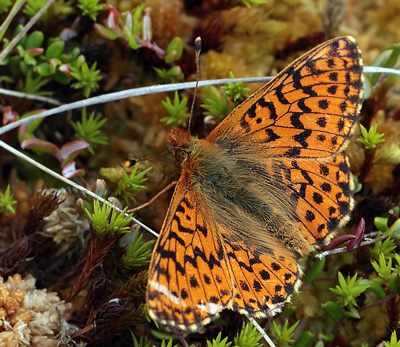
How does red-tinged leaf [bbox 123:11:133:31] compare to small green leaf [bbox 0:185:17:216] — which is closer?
small green leaf [bbox 0:185:17:216]

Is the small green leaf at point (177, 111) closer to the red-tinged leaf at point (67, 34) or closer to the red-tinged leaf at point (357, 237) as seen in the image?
the red-tinged leaf at point (67, 34)

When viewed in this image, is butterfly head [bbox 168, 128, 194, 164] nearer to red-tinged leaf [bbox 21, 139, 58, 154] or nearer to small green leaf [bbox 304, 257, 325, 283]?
red-tinged leaf [bbox 21, 139, 58, 154]

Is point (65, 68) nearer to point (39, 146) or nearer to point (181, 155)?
point (39, 146)

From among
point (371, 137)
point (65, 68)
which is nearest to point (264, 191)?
point (371, 137)

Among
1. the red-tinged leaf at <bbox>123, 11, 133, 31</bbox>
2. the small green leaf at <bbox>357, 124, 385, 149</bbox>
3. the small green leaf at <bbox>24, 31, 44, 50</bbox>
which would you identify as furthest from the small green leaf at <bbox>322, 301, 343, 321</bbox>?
the small green leaf at <bbox>24, 31, 44, 50</bbox>

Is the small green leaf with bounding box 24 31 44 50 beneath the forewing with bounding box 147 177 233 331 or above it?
above

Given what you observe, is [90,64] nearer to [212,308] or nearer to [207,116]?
[207,116]
